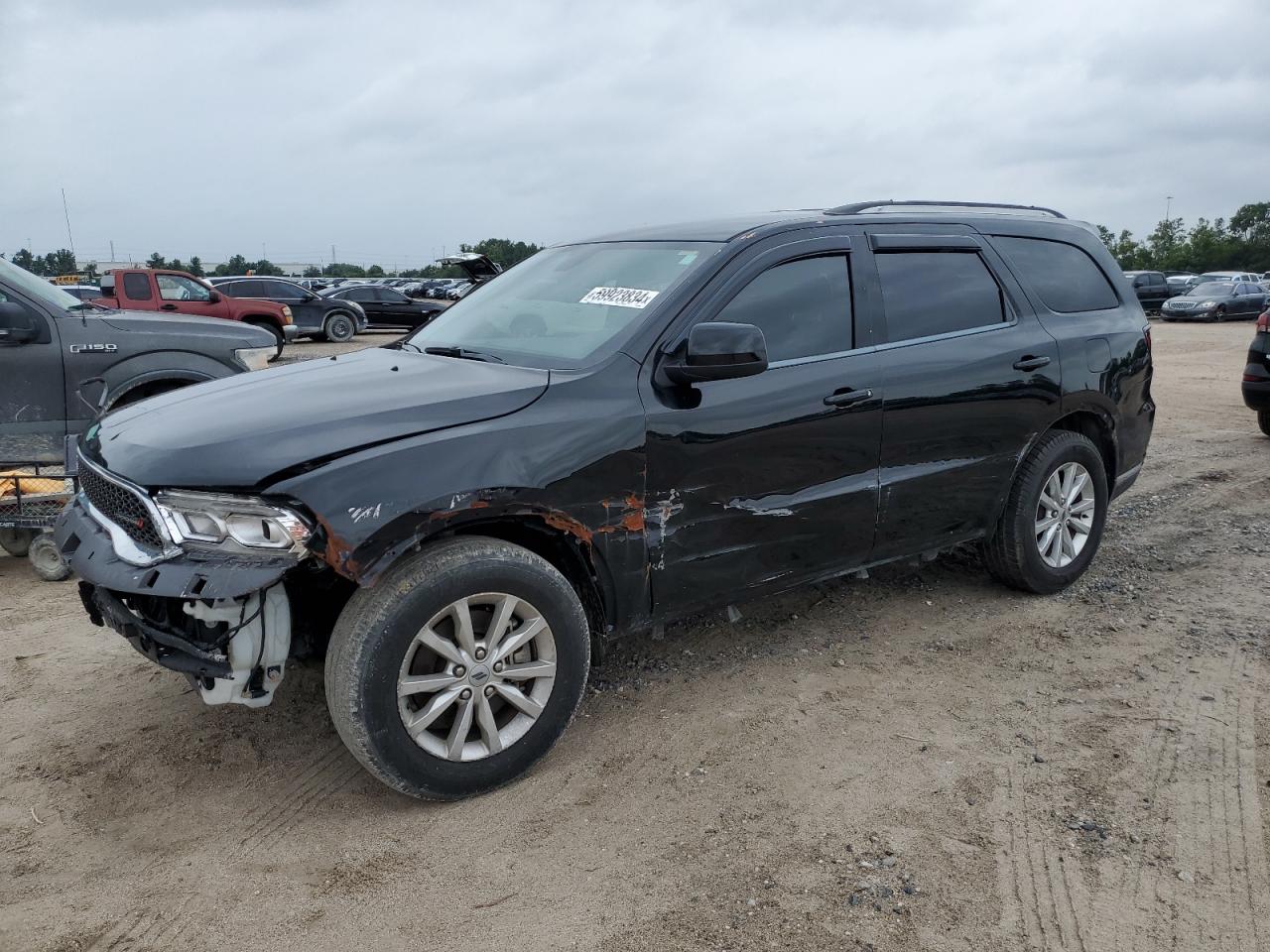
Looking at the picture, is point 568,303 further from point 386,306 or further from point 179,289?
point 386,306

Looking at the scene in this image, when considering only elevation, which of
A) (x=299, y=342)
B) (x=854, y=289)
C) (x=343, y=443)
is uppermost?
(x=854, y=289)

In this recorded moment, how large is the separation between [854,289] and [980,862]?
7.45 feet

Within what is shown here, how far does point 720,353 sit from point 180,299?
55.3 ft

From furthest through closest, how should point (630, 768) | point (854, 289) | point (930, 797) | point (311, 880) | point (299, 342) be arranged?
point (299, 342) → point (854, 289) → point (630, 768) → point (930, 797) → point (311, 880)

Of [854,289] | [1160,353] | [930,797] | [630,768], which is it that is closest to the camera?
[930,797]

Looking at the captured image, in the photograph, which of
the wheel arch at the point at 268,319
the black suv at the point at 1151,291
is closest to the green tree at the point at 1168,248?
the black suv at the point at 1151,291

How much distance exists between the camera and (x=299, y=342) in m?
24.4

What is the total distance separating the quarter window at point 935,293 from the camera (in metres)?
4.23

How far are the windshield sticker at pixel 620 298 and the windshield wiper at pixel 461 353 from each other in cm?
44

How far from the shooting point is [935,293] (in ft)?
14.4

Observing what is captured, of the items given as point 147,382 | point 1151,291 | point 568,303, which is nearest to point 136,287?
point 147,382

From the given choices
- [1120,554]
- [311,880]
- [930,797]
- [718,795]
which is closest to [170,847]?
[311,880]

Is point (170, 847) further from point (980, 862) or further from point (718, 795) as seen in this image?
point (980, 862)

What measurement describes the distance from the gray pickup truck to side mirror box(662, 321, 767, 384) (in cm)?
411
